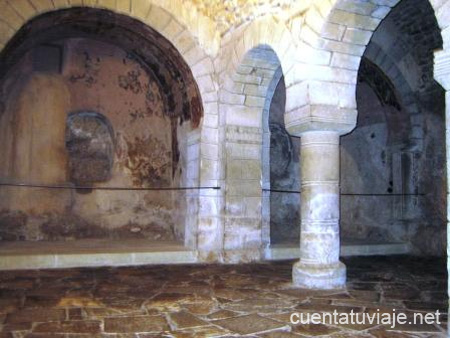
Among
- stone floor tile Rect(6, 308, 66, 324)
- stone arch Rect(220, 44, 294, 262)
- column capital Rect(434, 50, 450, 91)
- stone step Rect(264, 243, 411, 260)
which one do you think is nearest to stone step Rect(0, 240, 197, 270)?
stone arch Rect(220, 44, 294, 262)

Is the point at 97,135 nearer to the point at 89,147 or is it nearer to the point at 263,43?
the point at 89,147

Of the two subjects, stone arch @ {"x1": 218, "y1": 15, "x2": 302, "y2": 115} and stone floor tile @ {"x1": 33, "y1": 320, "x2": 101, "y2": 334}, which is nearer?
stone floor tile @ {"x1": 33, "y1": 320, "x2": 101, "y2": 334}

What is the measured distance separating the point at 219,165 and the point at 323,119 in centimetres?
204

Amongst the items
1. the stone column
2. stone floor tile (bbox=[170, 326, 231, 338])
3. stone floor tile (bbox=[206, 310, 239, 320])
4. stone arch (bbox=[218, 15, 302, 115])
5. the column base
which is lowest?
stone floor tile (bbox=[170, 326, 231, 338])

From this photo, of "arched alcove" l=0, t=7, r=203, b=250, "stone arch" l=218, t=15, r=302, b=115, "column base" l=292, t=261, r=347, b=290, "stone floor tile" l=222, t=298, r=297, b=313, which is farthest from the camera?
"arched alcove" l=0, t=7, r=203, b=250

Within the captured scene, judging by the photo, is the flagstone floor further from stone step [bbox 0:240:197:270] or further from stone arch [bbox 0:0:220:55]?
stone arch [bbox 0:0:220:55]

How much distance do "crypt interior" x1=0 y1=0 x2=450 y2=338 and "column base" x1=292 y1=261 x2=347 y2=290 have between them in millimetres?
18

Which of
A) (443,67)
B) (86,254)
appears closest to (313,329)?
(443,67)

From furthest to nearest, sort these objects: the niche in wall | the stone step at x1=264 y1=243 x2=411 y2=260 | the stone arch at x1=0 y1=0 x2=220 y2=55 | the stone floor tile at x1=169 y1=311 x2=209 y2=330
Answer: the niche in wall, the stone step at x1=264 y1=243 x2=411 y2=260, the stone arch at x1=0 y1=0 x2=220 y2=55, the stone floor tile at x1=169 y1=311 x2=209 y2=330

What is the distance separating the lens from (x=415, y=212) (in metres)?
7.16

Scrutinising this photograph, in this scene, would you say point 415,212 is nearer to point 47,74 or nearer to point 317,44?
point 317,44

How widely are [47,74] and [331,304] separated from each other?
5.65 metres

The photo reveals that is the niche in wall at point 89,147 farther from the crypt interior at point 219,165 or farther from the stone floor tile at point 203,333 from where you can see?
the stone floor tile at point 203,333

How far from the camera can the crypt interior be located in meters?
3.74
